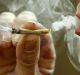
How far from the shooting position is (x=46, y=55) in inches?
13.9

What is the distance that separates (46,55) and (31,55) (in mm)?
38

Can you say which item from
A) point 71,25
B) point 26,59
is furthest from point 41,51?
point 71,25

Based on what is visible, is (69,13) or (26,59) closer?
(26,59)

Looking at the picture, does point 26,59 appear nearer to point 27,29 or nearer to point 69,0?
point 27,29

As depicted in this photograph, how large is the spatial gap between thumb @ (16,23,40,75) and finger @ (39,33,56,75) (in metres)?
0.02

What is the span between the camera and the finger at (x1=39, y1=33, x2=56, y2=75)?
35 cm

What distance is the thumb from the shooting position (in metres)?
0.32

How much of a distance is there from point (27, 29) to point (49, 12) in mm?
166

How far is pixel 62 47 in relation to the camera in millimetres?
464

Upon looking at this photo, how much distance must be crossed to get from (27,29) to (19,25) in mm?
48

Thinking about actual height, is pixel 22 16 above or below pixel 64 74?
above

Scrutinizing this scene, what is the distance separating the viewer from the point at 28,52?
32 cm

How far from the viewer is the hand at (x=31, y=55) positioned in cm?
32

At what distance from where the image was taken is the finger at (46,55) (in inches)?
13.6
